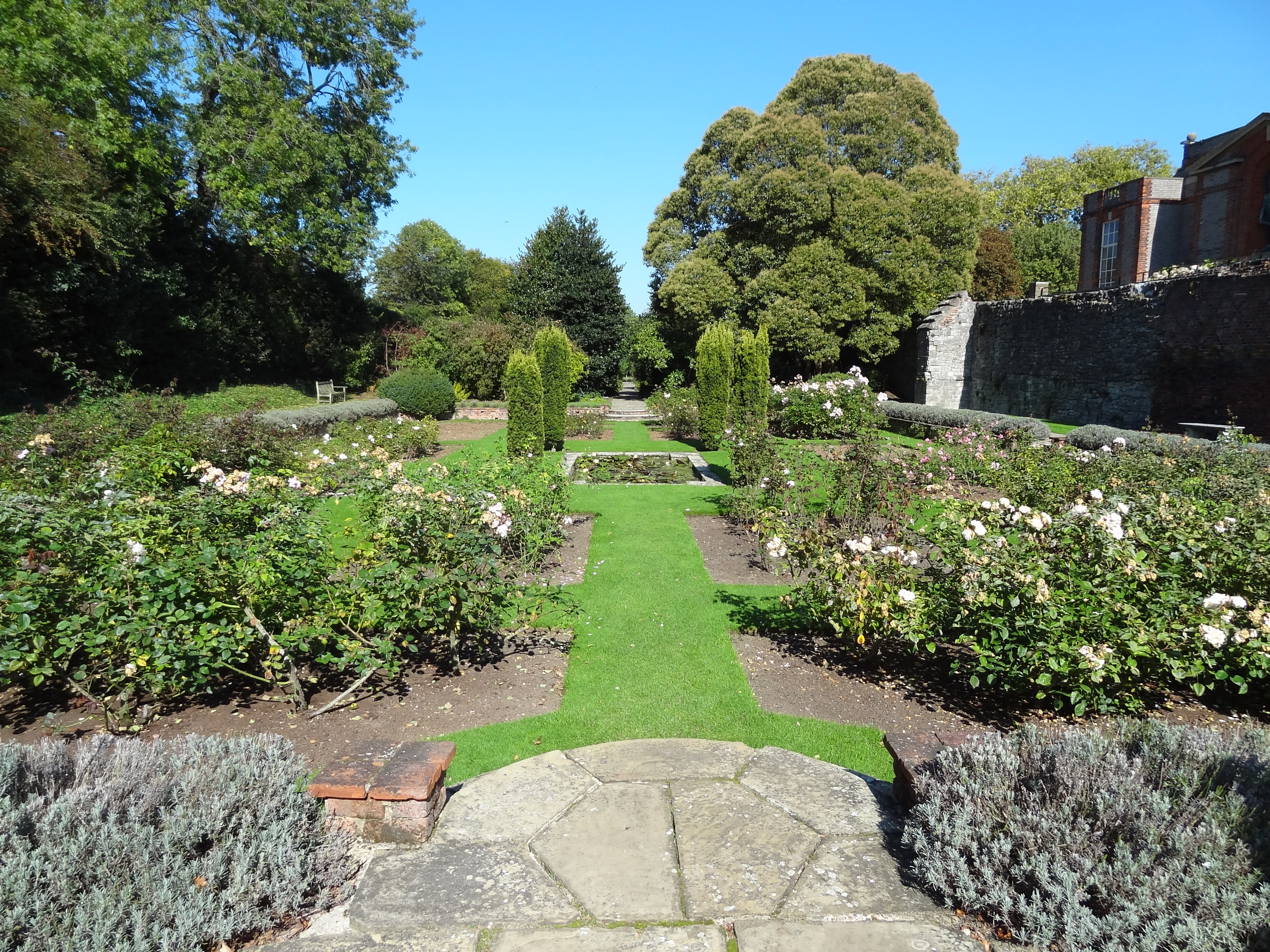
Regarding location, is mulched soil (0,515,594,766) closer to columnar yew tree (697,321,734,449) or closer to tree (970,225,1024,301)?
columnar yew tree (697,321,734,449)

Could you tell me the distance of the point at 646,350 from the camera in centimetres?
2672

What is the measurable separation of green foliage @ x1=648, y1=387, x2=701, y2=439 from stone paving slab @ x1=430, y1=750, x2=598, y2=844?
1220cm

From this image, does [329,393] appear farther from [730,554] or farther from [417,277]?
[417,277]

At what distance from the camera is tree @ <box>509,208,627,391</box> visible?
1120 inches

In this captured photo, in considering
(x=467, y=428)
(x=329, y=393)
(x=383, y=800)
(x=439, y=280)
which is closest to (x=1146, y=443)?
(x=383, y=800)

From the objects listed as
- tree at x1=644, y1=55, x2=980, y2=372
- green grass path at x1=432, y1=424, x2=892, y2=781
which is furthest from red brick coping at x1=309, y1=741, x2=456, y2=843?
tree at x1=644, y1=55, x2=980, y2=372

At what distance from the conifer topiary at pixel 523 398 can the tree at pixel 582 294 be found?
15.5 m

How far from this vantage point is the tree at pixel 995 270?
31203 mm

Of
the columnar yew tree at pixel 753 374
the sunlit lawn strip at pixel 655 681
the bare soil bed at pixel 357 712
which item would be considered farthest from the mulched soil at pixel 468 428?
the bare soil bed at pixel 357 712

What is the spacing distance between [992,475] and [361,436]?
32.3 feet

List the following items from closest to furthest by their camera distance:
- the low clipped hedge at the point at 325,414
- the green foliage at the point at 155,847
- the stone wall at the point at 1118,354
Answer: the green foliage at the point at 155,847 → the low clipped hedge at the point at 325,414 → the stone wall at the point at 1118,354

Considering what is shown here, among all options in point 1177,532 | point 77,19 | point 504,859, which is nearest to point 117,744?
point 504,859

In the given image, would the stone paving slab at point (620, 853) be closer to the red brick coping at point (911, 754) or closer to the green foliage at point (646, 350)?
the red brick coping at point (911, 754)

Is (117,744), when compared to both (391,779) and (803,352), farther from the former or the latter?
(803,352)
